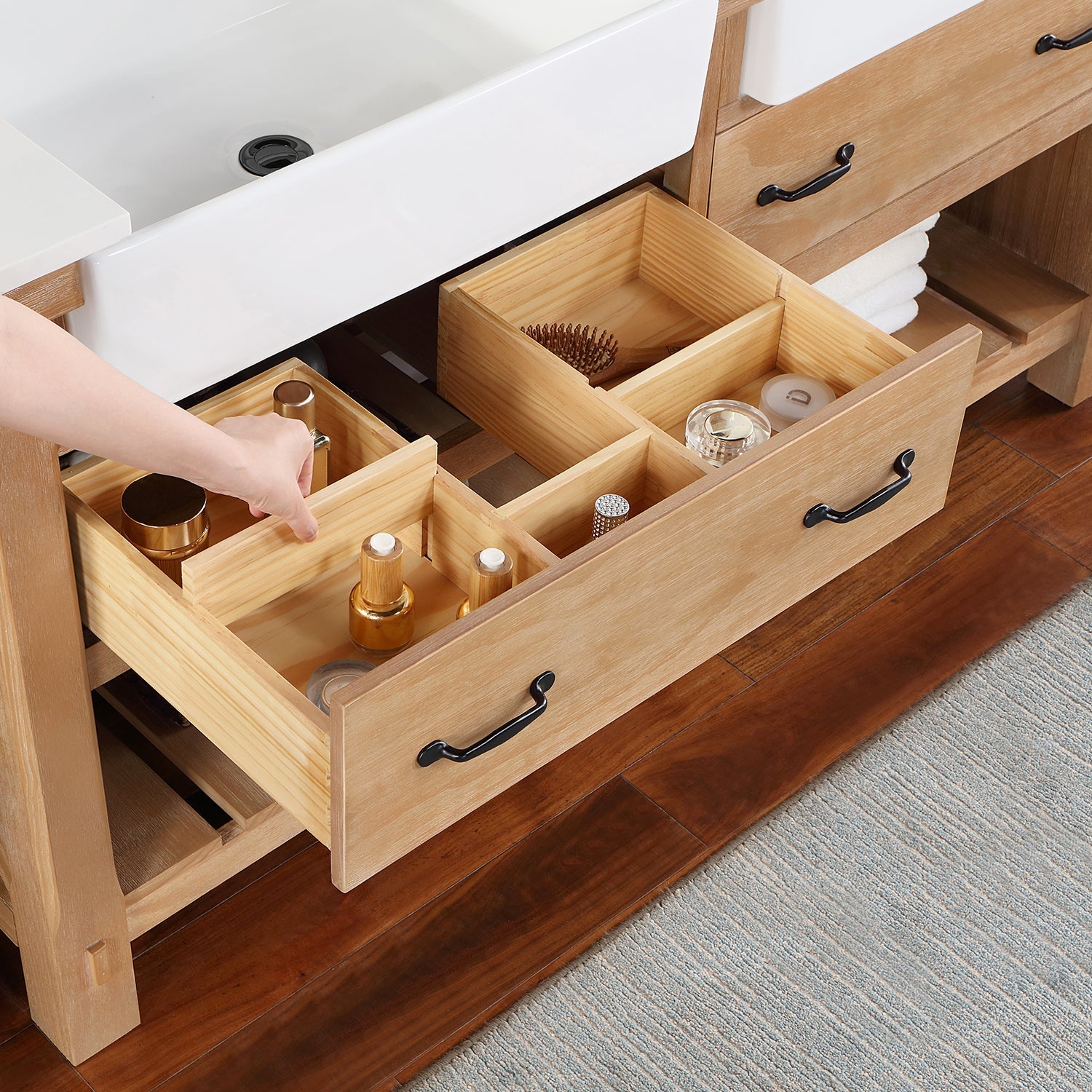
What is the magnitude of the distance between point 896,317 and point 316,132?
0.86m

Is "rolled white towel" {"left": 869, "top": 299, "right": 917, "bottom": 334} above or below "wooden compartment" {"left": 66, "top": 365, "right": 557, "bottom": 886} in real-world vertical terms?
below

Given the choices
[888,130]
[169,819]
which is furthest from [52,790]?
[888,130]

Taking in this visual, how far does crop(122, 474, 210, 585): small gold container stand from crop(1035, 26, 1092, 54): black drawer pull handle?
901 mm

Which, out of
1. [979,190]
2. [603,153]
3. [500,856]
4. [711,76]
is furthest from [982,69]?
[500,856]

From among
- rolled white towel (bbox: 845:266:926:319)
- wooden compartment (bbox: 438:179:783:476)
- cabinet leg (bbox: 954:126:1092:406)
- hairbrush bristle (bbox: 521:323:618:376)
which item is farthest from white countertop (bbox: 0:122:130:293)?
cabinet leg (bbox: 954:126:1092:406)

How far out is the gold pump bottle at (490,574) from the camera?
3.07ft

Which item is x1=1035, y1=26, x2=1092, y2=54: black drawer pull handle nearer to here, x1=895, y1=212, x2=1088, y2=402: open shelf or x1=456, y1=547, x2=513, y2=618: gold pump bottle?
x1=895, y1=212, x2=1088, y2=402: open shelf

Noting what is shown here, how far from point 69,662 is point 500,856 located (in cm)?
59

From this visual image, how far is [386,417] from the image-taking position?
4.47ft

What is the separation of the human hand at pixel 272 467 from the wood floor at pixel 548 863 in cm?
58

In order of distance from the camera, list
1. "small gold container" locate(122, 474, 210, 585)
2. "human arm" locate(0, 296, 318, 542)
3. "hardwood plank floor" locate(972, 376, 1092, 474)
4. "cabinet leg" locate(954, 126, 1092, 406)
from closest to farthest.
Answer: "human arm" locate(0, 296, 318, 542) < "small gold container" locate(122, 474, 210, 585) < "cabinet leg" locate(954, 126, 1092, 406) < "hardwood plank floor" locate(972, 376, 1092, 474)

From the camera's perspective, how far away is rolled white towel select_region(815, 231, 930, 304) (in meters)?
1.62

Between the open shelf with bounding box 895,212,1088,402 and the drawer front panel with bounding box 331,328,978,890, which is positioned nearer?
the drawer front panel with bounding box 331,328,978,890

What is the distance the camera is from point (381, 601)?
99cm
